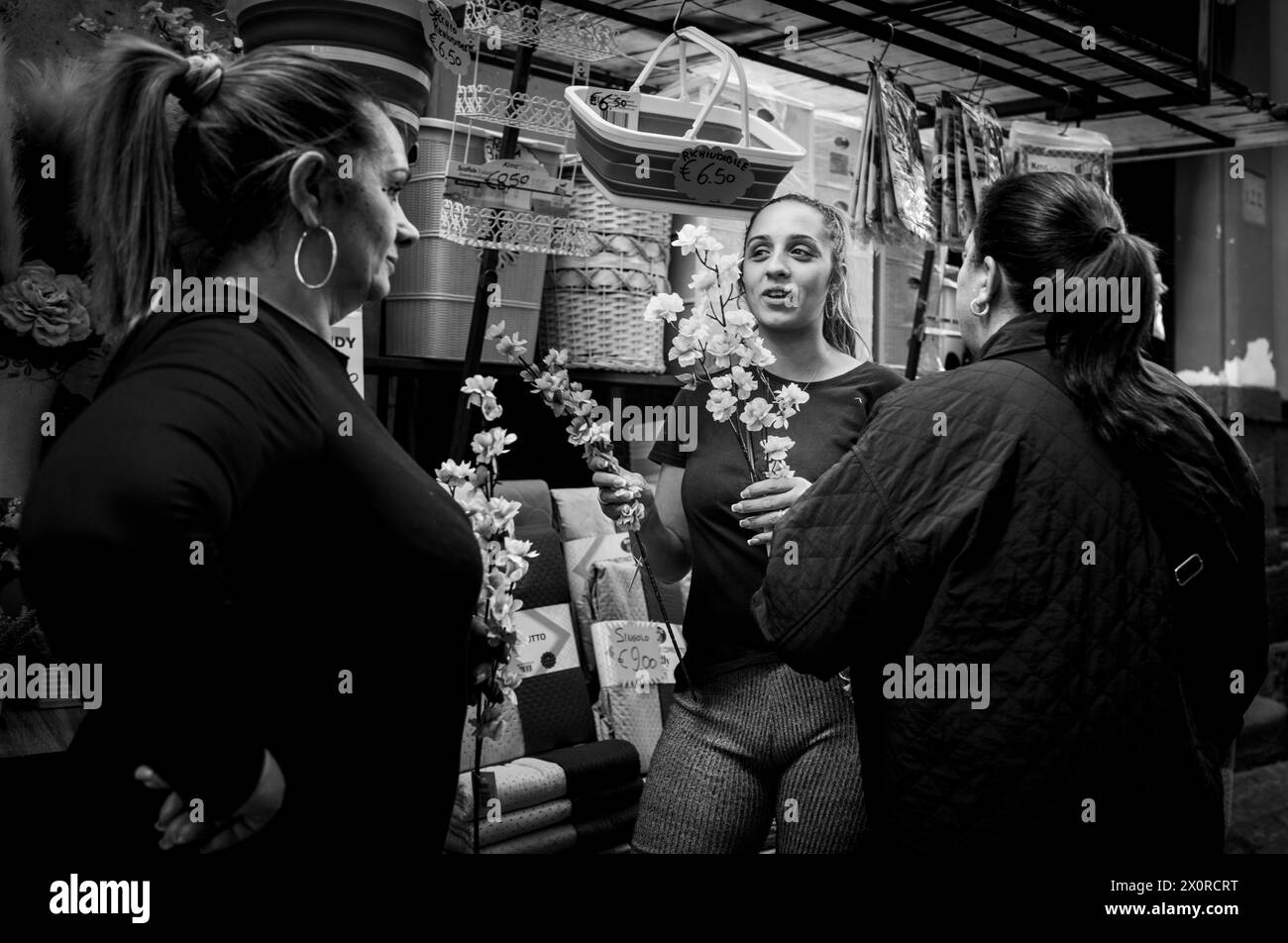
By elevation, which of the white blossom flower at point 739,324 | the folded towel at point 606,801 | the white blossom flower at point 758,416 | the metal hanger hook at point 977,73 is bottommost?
the folded towel at point 606,801

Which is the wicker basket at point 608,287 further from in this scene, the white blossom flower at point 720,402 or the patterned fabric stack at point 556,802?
the white blossom flower at point 720,402

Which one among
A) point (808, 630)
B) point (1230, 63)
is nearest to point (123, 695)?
point (808, 630)

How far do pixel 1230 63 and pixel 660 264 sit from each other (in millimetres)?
3597

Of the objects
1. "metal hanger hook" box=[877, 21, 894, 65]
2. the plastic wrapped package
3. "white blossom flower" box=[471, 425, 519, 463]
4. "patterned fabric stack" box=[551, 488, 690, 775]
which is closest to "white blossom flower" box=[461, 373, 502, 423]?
"white blossom flower" box=[471, 425, 519, 463]

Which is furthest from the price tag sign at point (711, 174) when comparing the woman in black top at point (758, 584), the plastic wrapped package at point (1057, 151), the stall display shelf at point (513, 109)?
the plastic wrapped package at point (1057, 151)

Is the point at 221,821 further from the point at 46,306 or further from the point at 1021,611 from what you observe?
the point at 46,306

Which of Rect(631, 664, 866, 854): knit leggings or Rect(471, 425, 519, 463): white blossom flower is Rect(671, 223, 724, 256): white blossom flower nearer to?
Rect(471, 425, 519, 463): white blossom flower

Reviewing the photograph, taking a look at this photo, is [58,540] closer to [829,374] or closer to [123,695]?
[123,695]

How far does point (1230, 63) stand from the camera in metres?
5.08

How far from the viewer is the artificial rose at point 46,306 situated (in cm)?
215

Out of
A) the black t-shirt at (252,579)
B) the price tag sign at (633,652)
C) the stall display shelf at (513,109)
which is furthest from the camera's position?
the price tag sign at (633,652)

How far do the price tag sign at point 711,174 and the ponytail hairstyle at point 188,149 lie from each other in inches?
44.1

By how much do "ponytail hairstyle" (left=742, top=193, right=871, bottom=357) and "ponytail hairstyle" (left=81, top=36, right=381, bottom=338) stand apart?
1.20 metres

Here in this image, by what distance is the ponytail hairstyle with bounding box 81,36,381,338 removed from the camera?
1105mm
